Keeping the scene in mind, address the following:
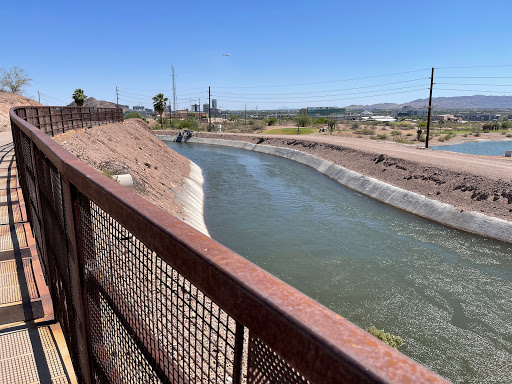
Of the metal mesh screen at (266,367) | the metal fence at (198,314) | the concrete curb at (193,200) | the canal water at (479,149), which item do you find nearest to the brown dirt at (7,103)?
the concrete curb at (193,200)

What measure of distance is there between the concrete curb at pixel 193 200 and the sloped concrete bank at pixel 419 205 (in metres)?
12.7

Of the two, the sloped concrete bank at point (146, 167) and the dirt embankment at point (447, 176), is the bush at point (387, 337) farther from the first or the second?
the dirt embankment at point (447, 176)

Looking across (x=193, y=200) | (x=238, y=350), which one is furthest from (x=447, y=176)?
(x=238, y=350)

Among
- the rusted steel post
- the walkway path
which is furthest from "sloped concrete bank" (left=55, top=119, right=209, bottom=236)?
the rusted steel post

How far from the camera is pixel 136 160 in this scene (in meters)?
26.3

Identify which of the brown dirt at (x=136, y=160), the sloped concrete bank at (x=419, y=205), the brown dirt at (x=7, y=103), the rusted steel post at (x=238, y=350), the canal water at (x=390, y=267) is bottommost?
the canal water at (x=390, y=267)

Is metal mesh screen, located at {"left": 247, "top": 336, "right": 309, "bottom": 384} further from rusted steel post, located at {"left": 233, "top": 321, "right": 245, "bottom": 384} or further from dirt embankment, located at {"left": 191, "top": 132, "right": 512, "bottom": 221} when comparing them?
dirt embankment, located at {"left": 191, "top": 132, "right": 512, "bottom": 221}

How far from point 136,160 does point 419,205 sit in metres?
19.1

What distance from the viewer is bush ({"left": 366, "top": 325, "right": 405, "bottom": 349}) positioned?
9.82 m

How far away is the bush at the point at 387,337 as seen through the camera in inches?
387

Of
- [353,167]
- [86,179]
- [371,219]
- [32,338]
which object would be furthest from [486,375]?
[353,167]

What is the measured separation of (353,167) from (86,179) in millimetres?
35464

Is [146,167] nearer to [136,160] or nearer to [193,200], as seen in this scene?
[136,160]

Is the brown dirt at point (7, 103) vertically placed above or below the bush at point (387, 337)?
above
